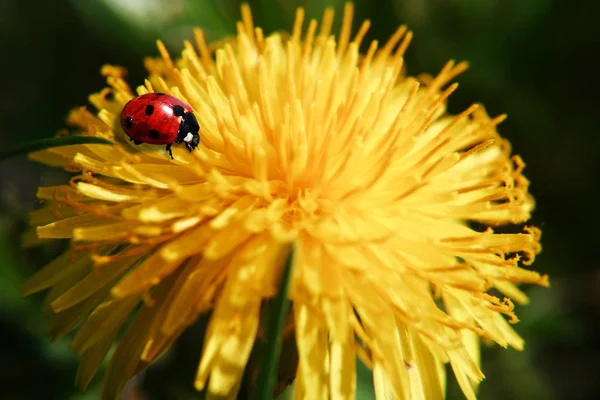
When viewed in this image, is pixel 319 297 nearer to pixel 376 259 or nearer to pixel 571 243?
pixel 376 259

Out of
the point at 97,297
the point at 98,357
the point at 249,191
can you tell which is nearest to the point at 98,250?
the point at 97,297

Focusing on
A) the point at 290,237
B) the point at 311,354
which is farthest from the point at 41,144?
the point at 311,354

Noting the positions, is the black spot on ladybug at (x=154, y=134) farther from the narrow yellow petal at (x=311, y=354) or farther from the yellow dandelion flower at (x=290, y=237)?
the narrow yellow petal at (x=311, y=354)

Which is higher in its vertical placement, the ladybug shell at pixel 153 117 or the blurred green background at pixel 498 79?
the blurred green background at pixel 498 79

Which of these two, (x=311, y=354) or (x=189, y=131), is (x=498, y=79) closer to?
(x=189, y=131)

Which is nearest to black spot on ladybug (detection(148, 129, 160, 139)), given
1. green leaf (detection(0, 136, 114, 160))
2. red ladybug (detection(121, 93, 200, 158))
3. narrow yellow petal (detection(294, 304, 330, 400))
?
red ladybug (detection(121, 93, 200, 158))

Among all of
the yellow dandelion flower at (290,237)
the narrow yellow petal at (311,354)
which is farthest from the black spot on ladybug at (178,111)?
the narrow yellow petal at (311,354)
